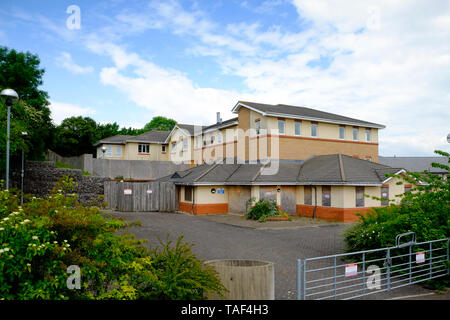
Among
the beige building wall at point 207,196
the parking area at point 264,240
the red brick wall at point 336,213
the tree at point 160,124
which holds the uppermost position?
the tree at point 160,124

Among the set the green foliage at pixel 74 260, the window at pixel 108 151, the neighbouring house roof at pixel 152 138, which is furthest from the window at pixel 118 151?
the green foliage at pixel 74 260

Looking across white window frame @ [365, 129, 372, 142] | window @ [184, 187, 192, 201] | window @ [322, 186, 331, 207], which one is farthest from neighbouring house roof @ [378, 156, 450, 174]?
window @ [184, 187, 192, 201]

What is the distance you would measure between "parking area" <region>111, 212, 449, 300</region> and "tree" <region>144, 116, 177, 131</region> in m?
55.2

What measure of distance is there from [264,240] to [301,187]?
36.8 feet

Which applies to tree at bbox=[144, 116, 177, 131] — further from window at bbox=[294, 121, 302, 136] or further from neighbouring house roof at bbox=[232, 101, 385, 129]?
window at bbox=[294, 121, 302, 136]

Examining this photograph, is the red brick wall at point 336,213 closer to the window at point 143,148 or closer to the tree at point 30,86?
the tree at point 30,86

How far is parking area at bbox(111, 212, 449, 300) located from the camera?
923cm

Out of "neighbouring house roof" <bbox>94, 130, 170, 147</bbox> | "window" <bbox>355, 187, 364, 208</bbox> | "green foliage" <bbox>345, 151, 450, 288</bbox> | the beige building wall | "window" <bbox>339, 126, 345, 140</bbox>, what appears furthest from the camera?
"neighbouring house roof" <bbox>94, 130, 170, 147</bbox>

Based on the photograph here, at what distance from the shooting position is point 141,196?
2844 cm

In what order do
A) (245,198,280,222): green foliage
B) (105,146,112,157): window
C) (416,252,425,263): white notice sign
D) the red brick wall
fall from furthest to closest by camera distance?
(105,146,112,157): window < (245,198,280,222): green foliage < the red brick wall < (416,252,425,263): white notice sign

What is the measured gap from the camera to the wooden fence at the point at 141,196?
2805 centimetres

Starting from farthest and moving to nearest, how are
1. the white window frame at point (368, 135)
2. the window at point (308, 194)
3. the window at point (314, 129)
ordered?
1. the white window frame at point (368, 135)
2. the window at point (314, 129)
3. the window at point (308, 194)
